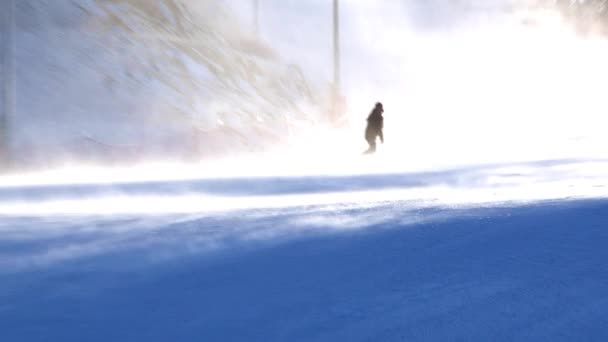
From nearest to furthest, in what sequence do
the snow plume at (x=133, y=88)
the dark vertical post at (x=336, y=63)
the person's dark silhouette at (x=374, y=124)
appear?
1. the snow plume at (x=133, y=88)
2. the person's dark silhouette at (x=374, y=124)
3. the dark vertical post at (x=336, y=63)

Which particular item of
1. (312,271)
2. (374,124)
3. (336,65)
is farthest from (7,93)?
(312,271)

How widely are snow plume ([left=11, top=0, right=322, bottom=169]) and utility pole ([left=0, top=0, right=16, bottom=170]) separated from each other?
317 millimetres

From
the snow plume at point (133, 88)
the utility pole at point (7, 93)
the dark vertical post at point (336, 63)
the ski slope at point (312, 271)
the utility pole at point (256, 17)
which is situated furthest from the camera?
the utility pole at point (256, 17)

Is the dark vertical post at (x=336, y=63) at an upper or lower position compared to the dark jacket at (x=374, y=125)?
upper

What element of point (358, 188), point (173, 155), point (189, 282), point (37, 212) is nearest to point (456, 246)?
point (189, 282)

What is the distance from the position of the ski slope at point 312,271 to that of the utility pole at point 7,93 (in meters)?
11.7

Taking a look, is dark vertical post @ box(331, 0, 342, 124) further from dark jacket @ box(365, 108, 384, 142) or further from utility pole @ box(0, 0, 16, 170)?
utility pole @ box(0, 0, 16, 170)

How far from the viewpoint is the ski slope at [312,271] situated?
14.7 feet

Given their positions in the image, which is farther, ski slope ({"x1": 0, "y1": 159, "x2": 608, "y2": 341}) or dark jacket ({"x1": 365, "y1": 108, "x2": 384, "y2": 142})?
dark jacket ({"x1": 365, "y1": 108, "x2": 384, "y2": 142})

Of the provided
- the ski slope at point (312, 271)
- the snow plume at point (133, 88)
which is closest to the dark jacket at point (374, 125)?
the snow plume at point (133, 88)

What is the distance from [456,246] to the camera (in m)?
6.41

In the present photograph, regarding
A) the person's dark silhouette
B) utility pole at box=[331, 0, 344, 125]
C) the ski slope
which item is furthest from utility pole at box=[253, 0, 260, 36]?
the ski slope

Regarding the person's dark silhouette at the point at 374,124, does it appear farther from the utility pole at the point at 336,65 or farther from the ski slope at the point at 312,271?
the ski slope at the point at 312,271

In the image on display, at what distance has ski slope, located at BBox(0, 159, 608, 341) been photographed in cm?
447
